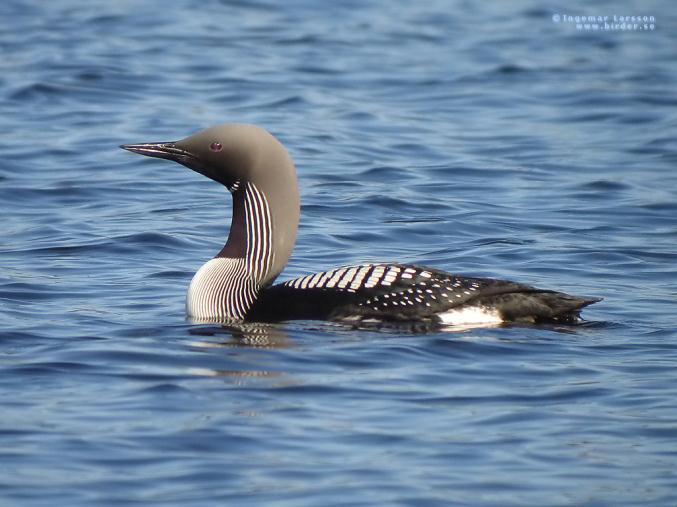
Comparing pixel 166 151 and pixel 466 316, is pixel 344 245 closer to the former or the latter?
pixel 166 151

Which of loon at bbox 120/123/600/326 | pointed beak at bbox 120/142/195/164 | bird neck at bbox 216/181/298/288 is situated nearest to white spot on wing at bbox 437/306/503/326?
loon at bbox 120/123/600/326

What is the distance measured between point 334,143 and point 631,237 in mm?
3170

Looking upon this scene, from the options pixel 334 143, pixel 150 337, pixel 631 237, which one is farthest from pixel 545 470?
pixel 334 143

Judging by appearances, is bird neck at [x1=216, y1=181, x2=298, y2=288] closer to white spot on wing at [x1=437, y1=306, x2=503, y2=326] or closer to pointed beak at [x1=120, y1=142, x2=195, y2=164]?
pointed beak at [x1=120, y1=142, x2=195, y2=164]

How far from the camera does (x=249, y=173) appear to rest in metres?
6.22

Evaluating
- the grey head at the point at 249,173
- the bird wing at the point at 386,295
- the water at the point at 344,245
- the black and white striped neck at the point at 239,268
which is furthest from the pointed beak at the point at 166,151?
the bird wing at the point at 386,295

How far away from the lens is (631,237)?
8.35 metres

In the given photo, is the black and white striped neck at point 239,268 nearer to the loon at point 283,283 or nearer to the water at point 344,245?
the loon at point 283,283

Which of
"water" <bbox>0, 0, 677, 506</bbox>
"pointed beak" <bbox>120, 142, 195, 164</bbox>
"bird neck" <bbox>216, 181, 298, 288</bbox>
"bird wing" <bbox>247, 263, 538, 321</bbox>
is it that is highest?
"pointed beak" <bbox>120, 142, 195, 164</bbox>

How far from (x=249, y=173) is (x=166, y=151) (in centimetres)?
42

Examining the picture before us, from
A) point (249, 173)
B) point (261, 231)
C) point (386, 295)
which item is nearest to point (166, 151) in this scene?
point (249, 173)

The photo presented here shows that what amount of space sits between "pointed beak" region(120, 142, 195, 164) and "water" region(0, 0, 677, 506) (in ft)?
2.30

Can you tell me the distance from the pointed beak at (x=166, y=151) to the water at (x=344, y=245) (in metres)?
0.70

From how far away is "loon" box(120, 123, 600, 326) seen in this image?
5961 millimetres
